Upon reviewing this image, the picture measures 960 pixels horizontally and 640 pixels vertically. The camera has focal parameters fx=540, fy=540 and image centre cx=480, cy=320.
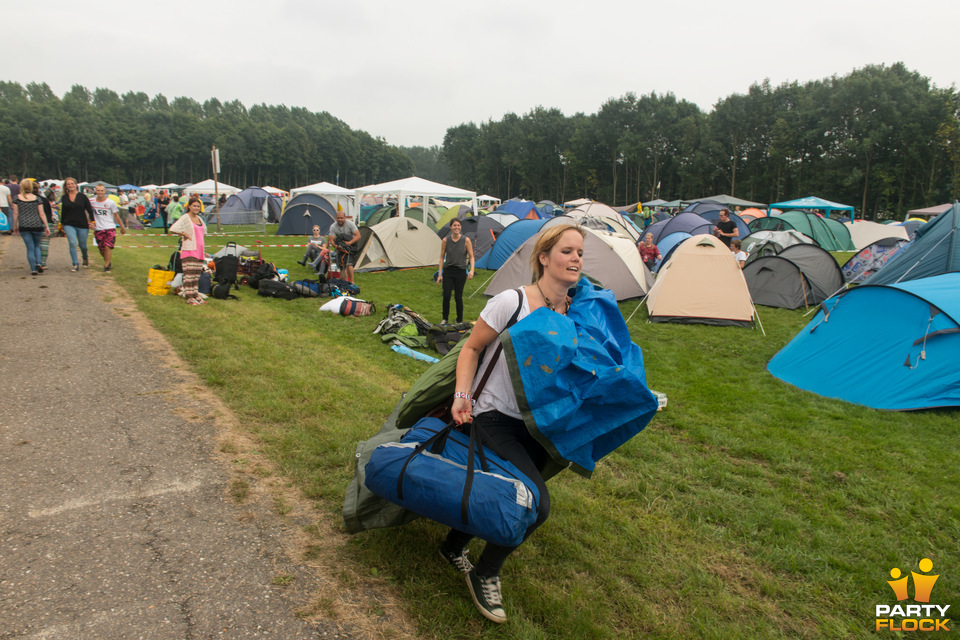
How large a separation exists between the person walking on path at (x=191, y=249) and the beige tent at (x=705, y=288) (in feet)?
26.2

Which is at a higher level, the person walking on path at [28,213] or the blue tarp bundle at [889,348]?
the person walking on path at [28,213]

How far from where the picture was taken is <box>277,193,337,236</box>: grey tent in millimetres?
24500

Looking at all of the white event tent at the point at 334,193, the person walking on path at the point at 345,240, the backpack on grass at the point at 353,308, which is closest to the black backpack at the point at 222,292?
the backpack on grass at the point at 353,308

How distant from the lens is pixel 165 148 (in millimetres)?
78312

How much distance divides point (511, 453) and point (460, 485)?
0.30 metres

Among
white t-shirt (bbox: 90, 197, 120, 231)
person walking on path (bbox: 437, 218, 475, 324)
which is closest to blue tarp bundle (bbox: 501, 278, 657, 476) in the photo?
person walking on path (bbox: 437, 218, 475, 324)

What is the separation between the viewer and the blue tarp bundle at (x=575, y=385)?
2199mm

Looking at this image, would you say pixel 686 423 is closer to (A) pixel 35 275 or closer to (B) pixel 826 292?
(B) pixel 826 292

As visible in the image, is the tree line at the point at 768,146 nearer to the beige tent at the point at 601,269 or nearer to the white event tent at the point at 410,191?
the white event tent at the point at 410,191

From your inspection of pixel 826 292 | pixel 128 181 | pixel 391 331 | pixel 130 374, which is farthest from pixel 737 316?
pixel 128 181

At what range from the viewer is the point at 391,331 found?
7902 millimetres

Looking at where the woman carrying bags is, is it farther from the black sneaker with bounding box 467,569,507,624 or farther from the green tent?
the green tent

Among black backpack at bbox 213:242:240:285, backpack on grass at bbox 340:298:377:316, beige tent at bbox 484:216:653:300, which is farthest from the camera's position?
beige tent at bbox 484:216:653:300

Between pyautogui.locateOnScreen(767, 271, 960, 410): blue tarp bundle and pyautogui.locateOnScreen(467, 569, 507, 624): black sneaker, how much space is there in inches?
195
